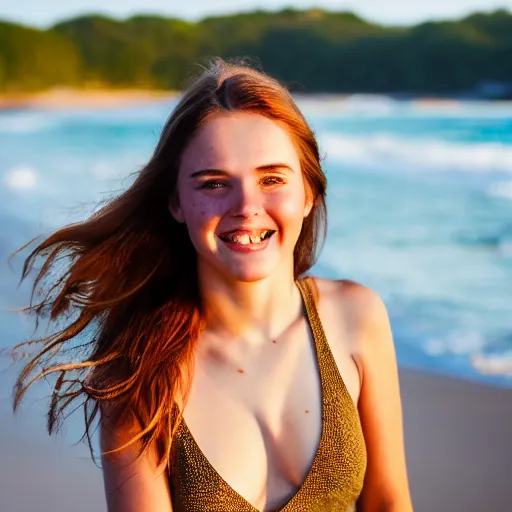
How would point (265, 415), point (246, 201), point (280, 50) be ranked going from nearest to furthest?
point (246, 201) → point (265, 415) → point (280, 50)

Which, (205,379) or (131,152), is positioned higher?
(205,379)

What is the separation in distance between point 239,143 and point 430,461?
2148 mm

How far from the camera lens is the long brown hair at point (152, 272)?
1.94 m

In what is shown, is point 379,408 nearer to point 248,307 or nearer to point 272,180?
point 248,307

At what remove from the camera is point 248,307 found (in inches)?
80.7

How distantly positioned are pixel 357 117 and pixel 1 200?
30.3 ft

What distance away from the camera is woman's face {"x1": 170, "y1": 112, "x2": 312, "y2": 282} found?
1.90 metres

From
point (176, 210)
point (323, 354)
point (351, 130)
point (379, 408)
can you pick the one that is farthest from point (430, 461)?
point (351, 130)

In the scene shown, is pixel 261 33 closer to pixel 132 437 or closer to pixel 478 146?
pixel 478 146

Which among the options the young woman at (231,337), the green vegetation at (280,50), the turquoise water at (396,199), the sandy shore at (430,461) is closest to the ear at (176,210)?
the young woman at (231,337)

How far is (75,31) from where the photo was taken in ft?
72.1

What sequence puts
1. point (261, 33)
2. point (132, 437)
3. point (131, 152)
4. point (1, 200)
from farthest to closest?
point (261, 33) → point (131, 152) → point (1, 200) → point (132, 437)

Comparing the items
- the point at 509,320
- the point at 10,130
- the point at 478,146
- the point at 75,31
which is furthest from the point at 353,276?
the point at 75,31

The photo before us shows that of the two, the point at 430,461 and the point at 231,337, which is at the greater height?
the point at 231,337
